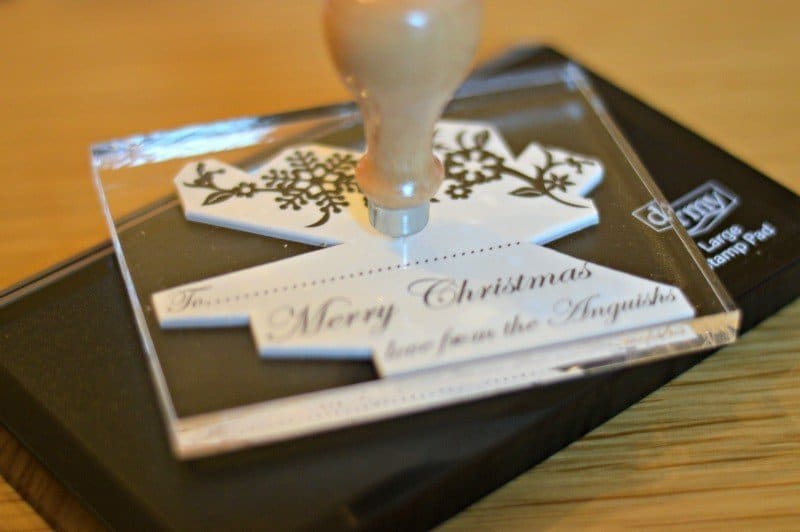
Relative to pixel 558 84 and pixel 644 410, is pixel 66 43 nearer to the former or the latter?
pixel 558 84

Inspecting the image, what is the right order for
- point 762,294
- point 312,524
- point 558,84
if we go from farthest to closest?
1. point 558,84
2. point 762,294
3. point 312,524

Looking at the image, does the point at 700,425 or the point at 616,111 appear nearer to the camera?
the point at 700,425

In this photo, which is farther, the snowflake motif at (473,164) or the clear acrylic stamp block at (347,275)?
the snowflake motif at (473,164)

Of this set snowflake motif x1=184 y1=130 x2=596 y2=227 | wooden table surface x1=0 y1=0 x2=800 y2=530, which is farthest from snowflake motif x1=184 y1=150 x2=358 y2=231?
wooden table surface x1=0 y1=0 x2=800 y2=530

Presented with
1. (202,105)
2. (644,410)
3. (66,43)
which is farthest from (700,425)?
(66,43)

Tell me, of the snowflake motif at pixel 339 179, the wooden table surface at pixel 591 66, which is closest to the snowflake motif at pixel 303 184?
the snowflake motif at pixel 339 179

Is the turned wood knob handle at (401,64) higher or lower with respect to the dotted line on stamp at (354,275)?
higher

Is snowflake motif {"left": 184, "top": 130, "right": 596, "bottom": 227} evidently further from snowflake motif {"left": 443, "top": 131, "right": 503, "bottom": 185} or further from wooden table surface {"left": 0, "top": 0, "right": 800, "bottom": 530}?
wooden table surface {"left": 0, "top": 0, "right": 800, "bottom": 530}

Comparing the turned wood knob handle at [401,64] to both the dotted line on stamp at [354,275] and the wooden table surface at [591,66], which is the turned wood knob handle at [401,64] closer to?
the dotted line on stamp at [354,275]

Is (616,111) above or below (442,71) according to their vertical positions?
below
